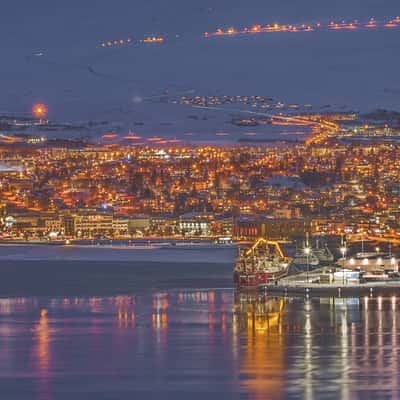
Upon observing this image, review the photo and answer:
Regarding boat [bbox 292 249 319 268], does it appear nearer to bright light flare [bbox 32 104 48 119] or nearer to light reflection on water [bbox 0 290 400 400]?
light reflection on water [bbox 0 290 400 400]

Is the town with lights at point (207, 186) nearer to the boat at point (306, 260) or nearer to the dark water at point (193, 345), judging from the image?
the boat at point (306, 260)

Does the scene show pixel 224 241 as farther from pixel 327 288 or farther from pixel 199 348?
pixel 199 348

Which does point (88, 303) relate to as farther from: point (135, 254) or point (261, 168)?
point (261, 168)

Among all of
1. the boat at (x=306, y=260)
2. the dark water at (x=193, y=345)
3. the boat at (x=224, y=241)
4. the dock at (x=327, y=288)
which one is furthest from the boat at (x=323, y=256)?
the boat at (x=224, y=241)

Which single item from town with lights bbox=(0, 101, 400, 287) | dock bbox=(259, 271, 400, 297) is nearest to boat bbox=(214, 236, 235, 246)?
town with lights bbox=(0, 101, 400, 287)

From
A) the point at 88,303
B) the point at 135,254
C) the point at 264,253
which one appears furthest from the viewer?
the point at 135,254

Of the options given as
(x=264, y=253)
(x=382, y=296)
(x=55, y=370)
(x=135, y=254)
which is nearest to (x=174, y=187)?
(x=135, y=254)

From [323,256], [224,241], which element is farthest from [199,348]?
[224,241]
